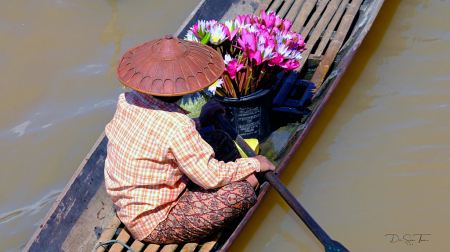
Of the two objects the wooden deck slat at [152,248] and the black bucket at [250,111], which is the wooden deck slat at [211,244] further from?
the black bucket at [250,111]

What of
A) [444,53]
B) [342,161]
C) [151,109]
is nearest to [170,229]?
[151,109]

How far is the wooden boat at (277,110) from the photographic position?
7.65 ft

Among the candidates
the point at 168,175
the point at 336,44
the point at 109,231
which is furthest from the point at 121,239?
the point at 336,44

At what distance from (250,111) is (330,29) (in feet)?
5.37

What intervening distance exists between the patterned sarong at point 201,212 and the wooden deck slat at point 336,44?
1.56 metres

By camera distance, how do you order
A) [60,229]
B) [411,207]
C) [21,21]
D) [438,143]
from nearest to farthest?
[60,229], [411,207], [438,143], [21,21]

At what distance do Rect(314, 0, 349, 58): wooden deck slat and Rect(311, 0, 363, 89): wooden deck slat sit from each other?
5 cm

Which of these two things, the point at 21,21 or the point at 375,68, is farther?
the point at 21,21

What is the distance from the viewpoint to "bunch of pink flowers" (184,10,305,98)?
8.16 feet

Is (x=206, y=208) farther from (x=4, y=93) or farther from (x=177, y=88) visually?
(x=4, y=93)

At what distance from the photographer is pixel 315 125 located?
136 inches

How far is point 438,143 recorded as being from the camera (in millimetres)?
3164

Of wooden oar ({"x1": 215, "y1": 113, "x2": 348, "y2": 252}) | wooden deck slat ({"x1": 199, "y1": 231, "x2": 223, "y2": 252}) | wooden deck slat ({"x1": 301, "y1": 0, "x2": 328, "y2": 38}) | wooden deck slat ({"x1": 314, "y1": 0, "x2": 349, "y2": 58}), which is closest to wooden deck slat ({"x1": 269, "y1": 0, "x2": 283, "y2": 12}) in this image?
wooden deck slat ({"x1": 301, "y1": 0, "x2": 328, "y2": 38})

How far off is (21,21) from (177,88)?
4073 mm
